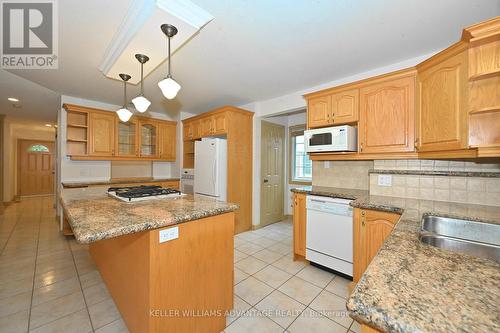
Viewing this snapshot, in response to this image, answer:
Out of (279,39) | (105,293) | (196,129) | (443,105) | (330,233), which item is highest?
(279,39)

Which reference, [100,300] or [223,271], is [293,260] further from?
[100,300]

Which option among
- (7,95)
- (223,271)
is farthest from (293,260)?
(7,95)

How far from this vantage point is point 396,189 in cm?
214

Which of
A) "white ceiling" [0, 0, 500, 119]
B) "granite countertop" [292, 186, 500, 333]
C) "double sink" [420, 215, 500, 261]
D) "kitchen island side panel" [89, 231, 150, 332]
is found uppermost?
"white ceiling" [0, 0, 500, 119]

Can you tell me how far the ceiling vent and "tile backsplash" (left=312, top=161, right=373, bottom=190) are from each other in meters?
2.26

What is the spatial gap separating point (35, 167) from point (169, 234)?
364 inches

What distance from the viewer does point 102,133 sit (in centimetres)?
359

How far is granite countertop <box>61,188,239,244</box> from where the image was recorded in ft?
3.17

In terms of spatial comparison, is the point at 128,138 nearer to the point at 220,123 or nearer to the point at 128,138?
the point at 128,138

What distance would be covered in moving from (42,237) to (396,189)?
5031 mm

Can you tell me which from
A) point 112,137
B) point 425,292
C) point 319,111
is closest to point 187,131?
point 112,137

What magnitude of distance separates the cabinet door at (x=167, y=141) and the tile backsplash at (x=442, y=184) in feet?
12.4

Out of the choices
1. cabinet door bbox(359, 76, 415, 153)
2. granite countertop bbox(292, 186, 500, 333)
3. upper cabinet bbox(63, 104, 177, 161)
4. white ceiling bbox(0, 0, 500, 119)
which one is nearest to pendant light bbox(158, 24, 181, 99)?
white ceiling bbox(0, 0, 500, 119)

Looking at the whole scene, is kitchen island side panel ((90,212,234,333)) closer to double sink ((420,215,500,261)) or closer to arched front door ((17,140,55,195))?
double sink ((420,215,500,261))
